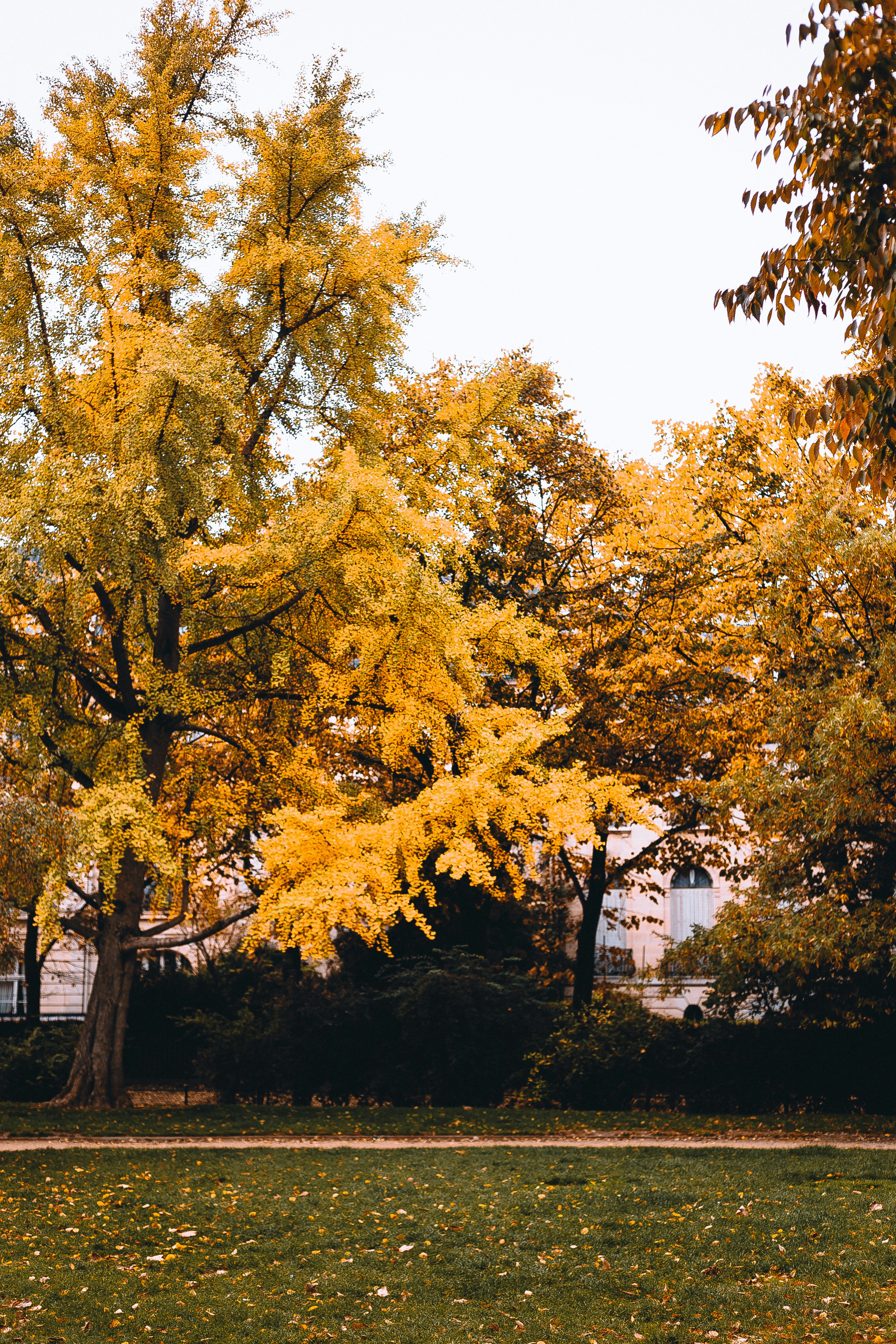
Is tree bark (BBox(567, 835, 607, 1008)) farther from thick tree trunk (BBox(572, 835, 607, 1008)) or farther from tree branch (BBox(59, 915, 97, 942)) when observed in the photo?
tree branch (BBox(59, 915, 97, 942))

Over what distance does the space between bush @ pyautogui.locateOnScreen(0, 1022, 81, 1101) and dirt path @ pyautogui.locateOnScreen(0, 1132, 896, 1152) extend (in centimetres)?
620

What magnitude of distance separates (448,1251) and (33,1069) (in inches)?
528

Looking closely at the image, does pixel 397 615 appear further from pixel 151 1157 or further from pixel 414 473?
pixel 151 1157

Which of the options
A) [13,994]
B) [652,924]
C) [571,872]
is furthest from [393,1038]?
[13,994]

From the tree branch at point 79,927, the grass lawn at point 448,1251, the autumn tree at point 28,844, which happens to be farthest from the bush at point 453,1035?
the autumn tree at point 28,844

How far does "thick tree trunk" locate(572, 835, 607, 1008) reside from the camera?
2153 cm

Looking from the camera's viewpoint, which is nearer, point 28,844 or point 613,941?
point 28,844

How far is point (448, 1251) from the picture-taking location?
816 cm

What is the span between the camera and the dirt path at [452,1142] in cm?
1314

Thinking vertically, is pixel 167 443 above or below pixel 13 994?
above

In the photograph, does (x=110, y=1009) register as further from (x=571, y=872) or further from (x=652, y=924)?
(x=652, y=924)

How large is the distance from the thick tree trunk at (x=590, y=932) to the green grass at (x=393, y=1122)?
3.98m

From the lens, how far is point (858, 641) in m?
16.3

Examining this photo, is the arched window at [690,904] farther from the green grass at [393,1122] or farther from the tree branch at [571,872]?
the green grass at [393,1122]
